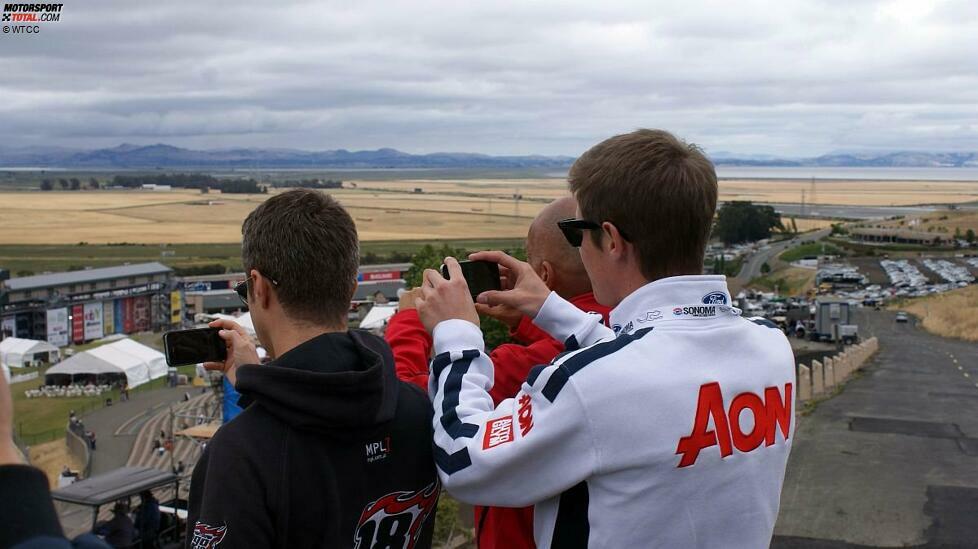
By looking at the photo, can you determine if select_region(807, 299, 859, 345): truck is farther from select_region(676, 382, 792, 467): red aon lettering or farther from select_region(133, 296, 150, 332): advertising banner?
select_region(133, 296, 150, 332): advertising banner

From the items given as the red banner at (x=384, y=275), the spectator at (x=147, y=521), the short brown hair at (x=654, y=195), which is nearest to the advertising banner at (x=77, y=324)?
the red banner at (x=384, y=275)

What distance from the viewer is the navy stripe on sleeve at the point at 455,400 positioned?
2375 millimetres

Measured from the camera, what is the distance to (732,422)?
91.8 inches

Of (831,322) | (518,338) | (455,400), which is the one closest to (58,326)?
(831,322)

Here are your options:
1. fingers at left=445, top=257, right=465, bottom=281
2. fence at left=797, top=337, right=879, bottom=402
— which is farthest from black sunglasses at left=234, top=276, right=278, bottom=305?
fence at left=797, top=337, right=879, bottom=402

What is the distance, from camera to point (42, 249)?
99.4 m

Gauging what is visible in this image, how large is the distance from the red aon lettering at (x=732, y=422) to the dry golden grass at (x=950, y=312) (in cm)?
4163

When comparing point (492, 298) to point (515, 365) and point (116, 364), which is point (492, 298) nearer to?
point (515, 365)

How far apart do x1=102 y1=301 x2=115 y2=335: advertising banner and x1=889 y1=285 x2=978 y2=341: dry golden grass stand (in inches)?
2147

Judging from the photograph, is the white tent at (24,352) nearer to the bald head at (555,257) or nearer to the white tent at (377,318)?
the white tent at (377,318)

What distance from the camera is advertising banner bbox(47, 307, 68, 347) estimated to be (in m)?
63.0

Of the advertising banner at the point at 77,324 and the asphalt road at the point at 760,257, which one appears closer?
the advertising banner at the point at 77,324

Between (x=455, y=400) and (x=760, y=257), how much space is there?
88897 mm

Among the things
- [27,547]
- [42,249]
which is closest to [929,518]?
[27,547]
